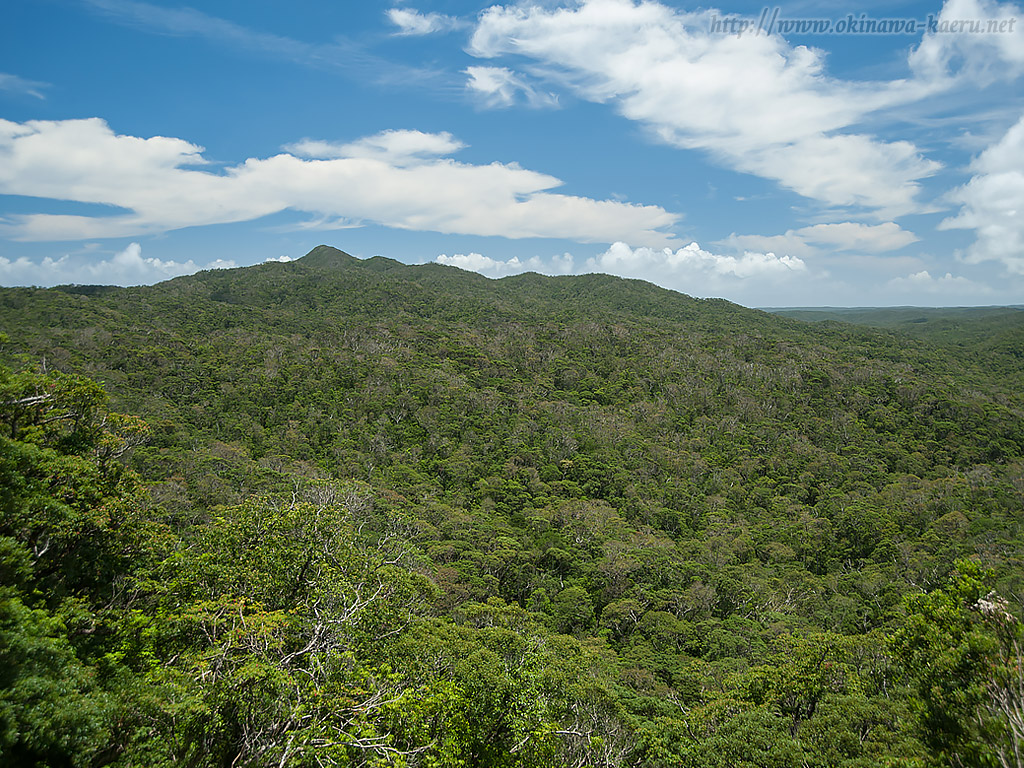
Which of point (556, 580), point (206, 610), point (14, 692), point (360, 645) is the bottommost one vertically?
point (556, 580)

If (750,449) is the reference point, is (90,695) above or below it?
above

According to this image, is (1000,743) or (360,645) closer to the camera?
(1000,743)

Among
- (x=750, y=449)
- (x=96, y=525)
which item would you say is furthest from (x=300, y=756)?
(x=750, y=449)

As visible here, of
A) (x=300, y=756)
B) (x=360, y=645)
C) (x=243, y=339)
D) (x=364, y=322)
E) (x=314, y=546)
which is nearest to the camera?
(x=300, y=756)

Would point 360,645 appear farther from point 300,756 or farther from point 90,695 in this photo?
point 90,695

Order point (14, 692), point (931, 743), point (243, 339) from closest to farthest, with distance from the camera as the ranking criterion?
point (14, 692) → point (931, 743) → point (243, 339)

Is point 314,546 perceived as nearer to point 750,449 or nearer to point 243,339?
point 750,449

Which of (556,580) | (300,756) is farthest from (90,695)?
(556,580)
